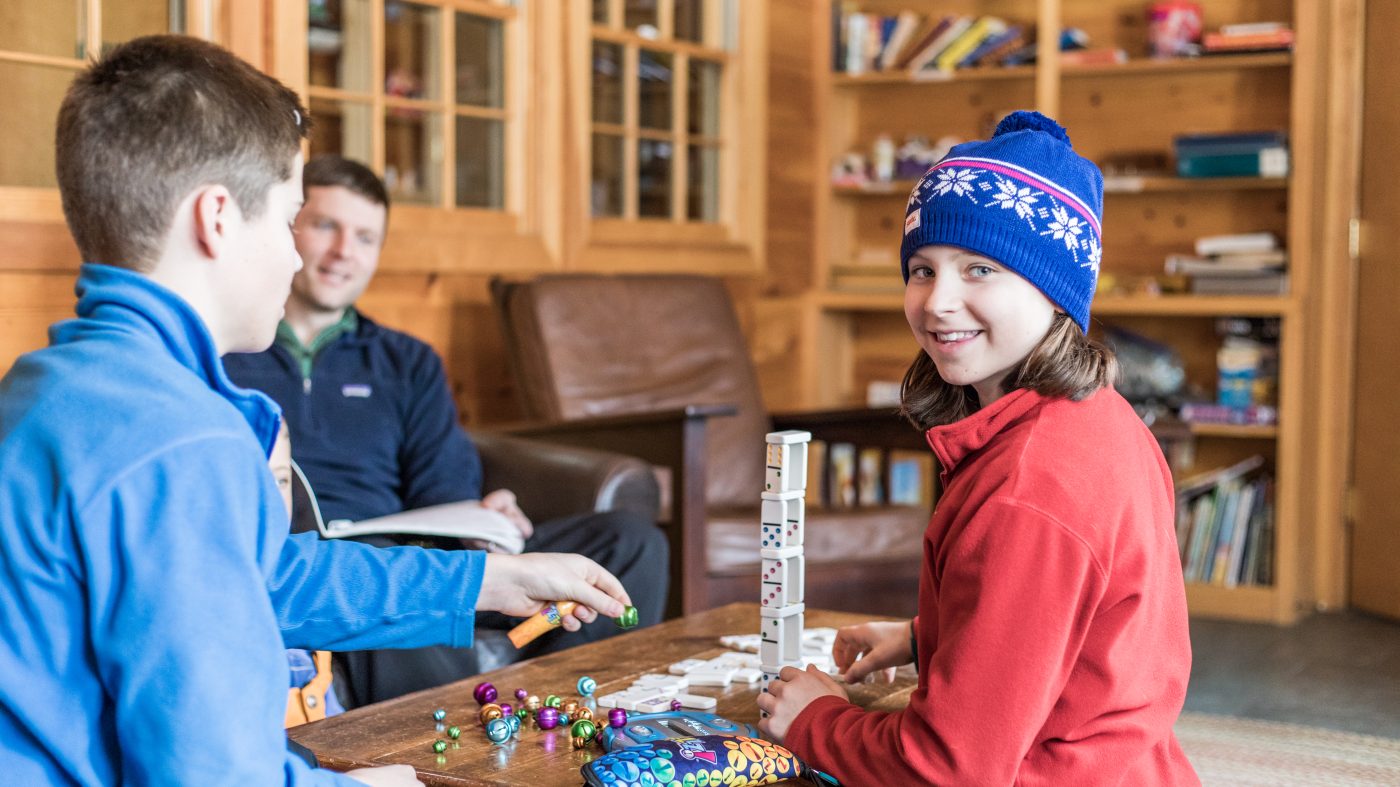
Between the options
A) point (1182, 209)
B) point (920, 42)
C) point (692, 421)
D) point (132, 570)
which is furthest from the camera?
point (920, 42)

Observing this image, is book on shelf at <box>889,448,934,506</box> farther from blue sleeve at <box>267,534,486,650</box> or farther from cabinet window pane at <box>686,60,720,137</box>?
blue sleeve at <box>267,534,486,650</box>

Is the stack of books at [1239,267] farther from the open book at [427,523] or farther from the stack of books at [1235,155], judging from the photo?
the open book at [427,523]

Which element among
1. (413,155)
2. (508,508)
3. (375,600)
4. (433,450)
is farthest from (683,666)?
(413,155)

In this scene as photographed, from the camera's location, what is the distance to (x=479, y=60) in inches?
142

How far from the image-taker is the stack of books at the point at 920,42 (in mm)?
4594

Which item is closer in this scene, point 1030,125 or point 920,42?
point 1030,125

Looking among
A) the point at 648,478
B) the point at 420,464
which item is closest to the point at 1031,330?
the point at 648,478

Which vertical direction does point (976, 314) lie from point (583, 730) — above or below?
above

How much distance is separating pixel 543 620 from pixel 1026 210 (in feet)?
1.85

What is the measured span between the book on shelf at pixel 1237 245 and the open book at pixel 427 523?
8.80 feet

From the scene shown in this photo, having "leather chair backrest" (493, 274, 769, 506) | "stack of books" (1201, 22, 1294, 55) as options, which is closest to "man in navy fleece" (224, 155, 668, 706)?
"leather chair backrest" (493, 274, 769, 506)

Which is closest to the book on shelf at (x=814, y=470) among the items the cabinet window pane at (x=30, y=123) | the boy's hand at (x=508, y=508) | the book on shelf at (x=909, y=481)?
the book on shelf at (x=909, y=481)

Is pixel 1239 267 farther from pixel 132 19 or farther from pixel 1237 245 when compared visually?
pixel 132 19

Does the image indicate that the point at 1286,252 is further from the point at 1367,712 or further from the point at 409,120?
the point at 409,120
